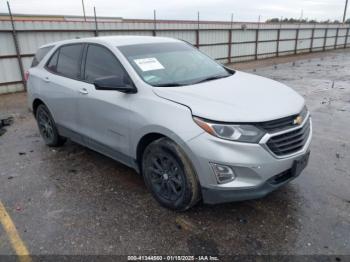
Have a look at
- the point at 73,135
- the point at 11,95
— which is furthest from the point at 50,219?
the point at 11,95

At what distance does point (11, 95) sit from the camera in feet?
33.8

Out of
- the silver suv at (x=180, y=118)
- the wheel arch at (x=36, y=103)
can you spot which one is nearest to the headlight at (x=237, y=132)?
the silver suv at (x=180, y=118)

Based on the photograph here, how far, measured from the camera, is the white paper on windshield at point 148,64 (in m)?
3.41

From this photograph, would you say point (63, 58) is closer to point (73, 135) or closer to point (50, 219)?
point (73, 135)

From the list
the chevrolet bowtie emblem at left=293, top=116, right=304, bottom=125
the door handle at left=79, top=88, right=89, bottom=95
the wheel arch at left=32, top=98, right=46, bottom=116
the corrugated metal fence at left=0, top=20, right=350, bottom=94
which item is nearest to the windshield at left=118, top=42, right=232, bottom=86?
the door handle at left=79, top=88, right=89, bottom=95

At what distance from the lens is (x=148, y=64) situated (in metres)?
3.47

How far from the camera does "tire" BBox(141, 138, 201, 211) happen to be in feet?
9.22

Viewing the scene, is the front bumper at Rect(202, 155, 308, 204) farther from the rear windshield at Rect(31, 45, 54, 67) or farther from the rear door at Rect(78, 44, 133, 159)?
the rear windshield at Rect(31, 45, 54, 67)

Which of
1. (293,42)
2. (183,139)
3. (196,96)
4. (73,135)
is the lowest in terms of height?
(293,42)

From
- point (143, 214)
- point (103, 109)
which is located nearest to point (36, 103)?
point (103, 109)

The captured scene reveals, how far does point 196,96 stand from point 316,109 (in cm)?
556

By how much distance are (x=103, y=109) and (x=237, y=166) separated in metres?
1.77

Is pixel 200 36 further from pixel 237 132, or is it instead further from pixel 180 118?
pixel 237 132

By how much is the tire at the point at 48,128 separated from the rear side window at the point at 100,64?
4.29 ft
